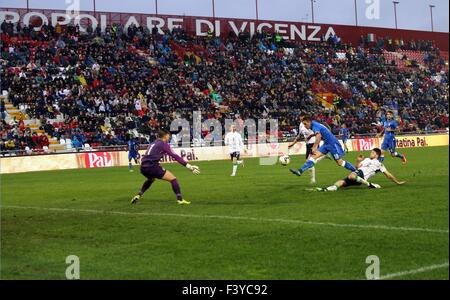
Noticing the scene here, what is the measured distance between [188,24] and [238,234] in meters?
49.4

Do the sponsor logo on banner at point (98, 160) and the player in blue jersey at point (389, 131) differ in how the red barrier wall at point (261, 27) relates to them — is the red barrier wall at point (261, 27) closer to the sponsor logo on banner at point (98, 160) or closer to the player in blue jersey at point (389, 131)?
the sponsor logo on banner at point (98, 160)

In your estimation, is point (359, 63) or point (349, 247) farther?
point (359, 63)

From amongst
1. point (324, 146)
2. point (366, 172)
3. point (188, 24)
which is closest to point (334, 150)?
point (324, 146)

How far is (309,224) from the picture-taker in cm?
1081

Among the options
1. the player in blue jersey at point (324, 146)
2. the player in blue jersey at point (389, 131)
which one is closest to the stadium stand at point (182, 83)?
the player in blue jersey at point (389, 131)

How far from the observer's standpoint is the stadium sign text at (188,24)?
163 feet

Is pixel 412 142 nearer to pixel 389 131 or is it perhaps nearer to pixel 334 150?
pixel 389 131

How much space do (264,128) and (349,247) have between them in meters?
39.4

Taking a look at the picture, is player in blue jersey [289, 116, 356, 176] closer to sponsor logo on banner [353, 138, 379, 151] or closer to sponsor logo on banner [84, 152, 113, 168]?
sponsor logo on banner [84, 152, 113, 168]

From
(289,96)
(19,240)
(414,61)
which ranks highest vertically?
(414,61)
